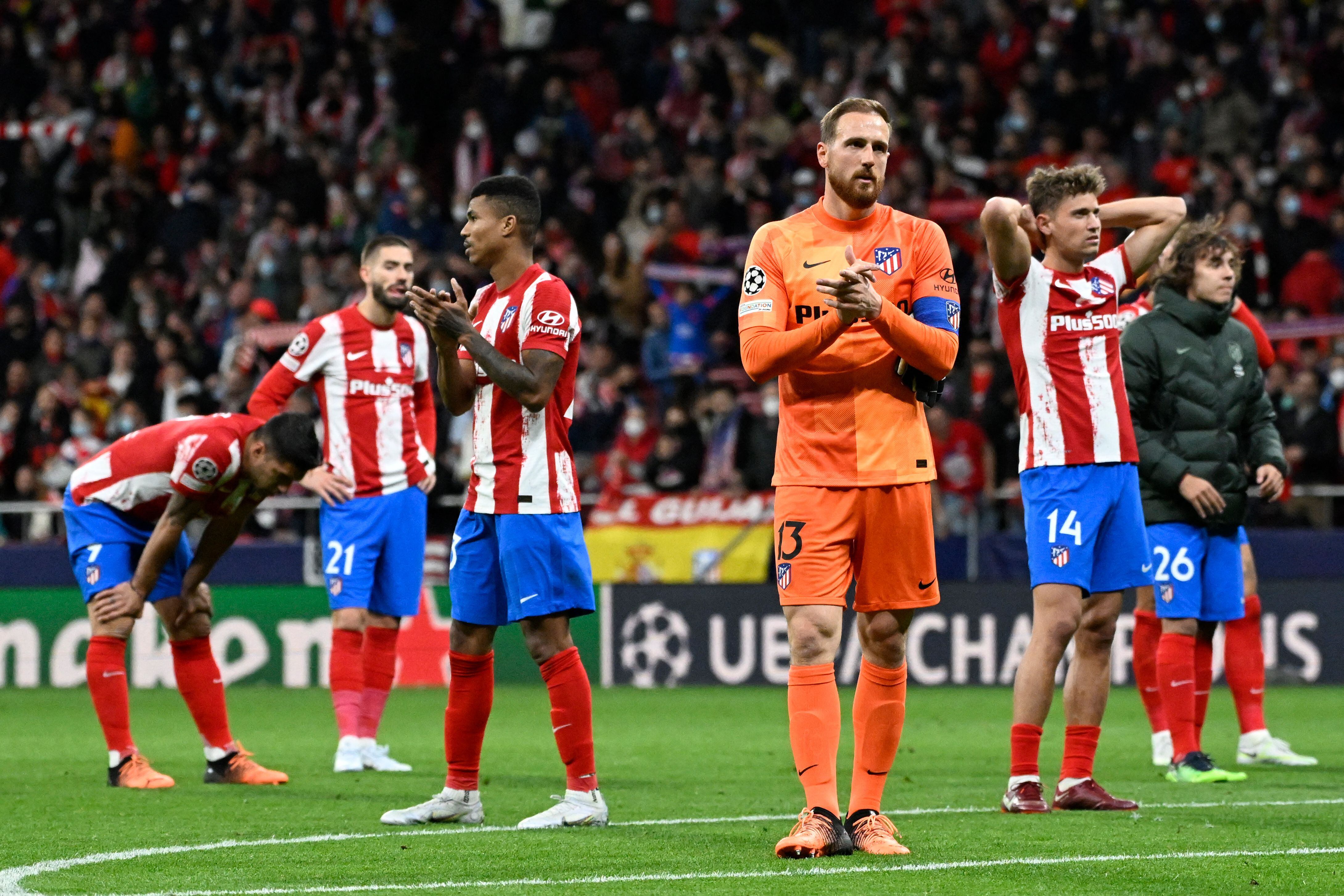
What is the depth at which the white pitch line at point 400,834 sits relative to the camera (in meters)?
5.44

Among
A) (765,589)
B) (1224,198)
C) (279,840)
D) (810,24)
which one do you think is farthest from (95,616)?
(810,24)

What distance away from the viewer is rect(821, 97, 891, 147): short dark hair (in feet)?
19.0

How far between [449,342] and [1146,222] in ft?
8.98

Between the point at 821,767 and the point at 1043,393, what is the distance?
2.02m

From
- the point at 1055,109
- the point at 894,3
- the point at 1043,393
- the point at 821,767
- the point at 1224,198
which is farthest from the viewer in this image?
the point at 894,3

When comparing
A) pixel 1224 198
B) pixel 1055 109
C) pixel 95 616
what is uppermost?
pixel 1055 109

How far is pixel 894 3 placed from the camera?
21.2 m

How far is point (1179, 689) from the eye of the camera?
26.5 ft

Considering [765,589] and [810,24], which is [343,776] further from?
[810,24]

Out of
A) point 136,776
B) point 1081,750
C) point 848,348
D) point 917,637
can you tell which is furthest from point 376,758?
point 917,637

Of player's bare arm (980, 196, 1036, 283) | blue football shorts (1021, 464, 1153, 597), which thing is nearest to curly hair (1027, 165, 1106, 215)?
player's bare arm (980, 196, 1036, 283)

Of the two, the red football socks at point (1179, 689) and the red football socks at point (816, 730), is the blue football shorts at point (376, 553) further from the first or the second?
the red football socks at point (816, 730)

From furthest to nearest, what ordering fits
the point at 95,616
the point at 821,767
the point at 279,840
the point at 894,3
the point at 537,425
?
the point at 894,3 < the point at 95,616 < the point at 537,425 < the point at 279,840 < the point at 821,767

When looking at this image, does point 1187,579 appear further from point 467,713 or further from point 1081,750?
point 467,713
